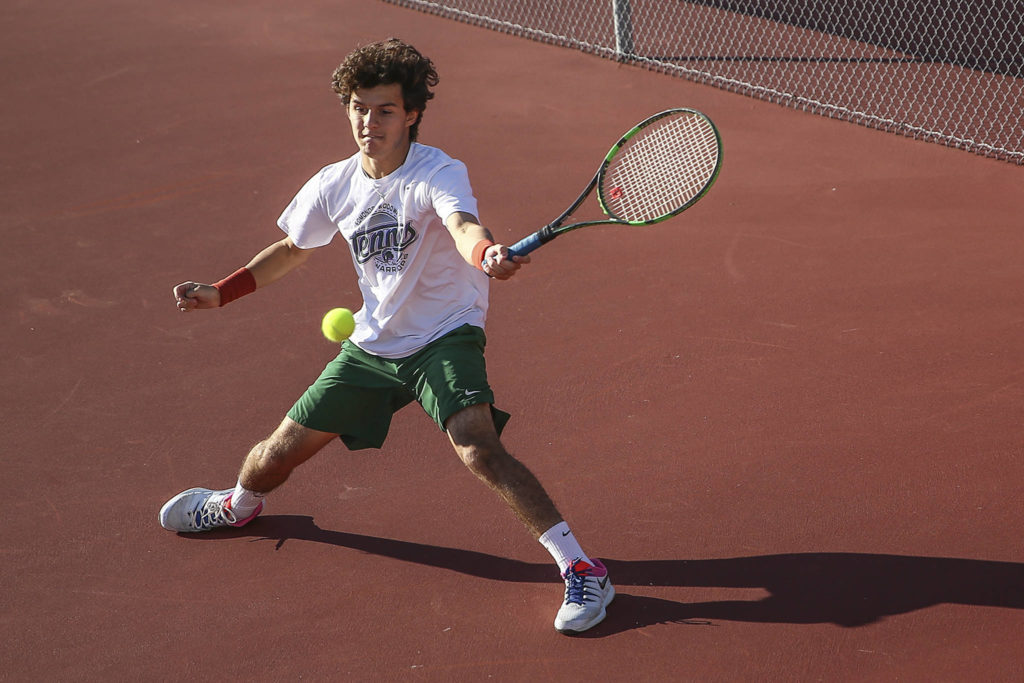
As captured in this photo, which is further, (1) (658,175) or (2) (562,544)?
(1) (658,175)

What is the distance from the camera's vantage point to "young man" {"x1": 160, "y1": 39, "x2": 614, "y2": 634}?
3.92m

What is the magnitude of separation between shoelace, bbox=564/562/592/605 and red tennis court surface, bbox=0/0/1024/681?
14 cm

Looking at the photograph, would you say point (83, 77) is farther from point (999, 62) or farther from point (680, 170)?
point (999, 62)

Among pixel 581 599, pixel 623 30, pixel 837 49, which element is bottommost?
pixel 581 599

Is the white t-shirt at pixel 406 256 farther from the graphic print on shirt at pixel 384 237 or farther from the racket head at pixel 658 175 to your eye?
the racket head at pixel 658 175

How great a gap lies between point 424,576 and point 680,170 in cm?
205

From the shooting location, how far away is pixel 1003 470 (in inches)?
183

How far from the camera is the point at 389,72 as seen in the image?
3.99 metres

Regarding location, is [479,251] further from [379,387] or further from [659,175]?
[659,175]

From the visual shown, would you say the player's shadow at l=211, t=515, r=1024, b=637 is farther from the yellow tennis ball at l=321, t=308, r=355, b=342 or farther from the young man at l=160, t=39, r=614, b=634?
the yellow tennis ball at l=321, t=308, r=355, b=342

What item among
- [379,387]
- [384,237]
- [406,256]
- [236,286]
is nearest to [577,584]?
[379,387]

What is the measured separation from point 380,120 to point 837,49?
697 centimetres

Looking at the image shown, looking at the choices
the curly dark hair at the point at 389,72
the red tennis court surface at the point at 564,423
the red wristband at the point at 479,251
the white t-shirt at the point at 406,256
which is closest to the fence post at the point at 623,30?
the red tennis court surface at the point at 564,423

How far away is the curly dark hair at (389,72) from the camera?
3.99 m
